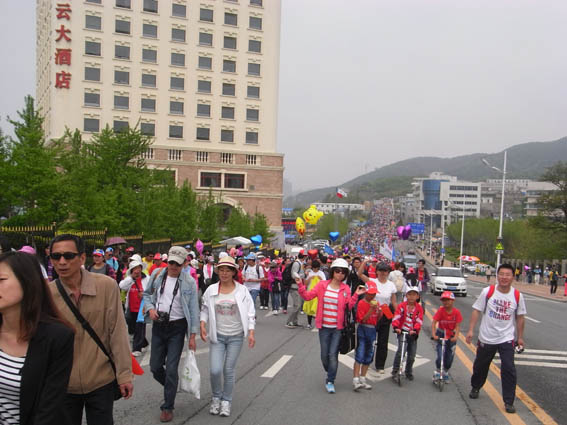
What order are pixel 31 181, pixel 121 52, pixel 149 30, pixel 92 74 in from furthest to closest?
pixel 149 30 → pixel 121 52 → pixel 92 74 → pixel 31 181

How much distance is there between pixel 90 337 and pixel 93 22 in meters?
54.3

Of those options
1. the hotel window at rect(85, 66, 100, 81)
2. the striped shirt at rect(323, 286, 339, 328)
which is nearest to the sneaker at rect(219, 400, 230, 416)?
the striped shirt at rect(323, 286, 339, 328)

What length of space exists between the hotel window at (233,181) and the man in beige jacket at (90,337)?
52565 millimetres

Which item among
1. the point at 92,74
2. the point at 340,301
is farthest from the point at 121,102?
the point at 340,301

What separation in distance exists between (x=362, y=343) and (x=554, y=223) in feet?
191

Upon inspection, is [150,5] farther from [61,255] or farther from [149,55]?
[61,255]

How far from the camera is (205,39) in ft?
181

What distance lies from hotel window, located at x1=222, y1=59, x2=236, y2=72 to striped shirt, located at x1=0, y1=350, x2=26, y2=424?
55984 millimetres

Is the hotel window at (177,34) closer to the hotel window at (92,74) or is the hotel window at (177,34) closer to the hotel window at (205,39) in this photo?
the hotel window at (205,39)

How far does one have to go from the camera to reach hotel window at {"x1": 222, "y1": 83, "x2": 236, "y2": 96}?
56.3 metres

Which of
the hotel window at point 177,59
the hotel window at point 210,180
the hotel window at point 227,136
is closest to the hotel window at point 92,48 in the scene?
the hotel window at point 177,59

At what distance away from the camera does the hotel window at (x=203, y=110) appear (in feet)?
182

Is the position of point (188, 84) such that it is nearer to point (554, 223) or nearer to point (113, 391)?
point (554, 223)

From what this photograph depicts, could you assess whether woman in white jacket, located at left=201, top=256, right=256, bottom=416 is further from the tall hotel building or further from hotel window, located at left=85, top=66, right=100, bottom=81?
hotel window, located at left=85, top=66, right=100, bottom=81
